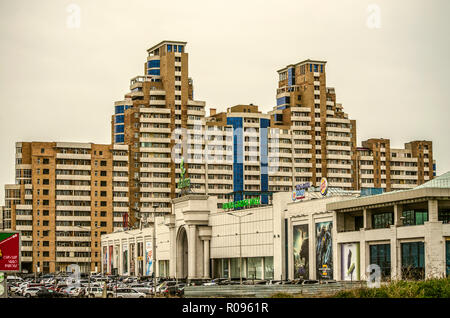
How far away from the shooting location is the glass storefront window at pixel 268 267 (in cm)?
12412

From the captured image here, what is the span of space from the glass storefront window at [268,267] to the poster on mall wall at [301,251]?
863cm

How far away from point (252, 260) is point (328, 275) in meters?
25.4

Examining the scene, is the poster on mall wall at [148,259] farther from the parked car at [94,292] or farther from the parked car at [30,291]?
the parked car at [94,292]

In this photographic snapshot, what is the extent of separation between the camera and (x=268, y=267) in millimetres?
125312

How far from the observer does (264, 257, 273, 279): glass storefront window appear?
407 feet

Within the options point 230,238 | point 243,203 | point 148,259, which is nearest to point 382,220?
point 243,203

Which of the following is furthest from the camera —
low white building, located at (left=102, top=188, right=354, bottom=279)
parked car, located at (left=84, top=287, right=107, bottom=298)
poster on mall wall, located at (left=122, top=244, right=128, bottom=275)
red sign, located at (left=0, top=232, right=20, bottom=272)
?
poster on mall wall, located at (left=122, top=244, right=128, bottom=275)

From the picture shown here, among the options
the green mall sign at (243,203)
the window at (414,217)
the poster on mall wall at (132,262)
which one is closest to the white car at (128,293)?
the window at (414,217)

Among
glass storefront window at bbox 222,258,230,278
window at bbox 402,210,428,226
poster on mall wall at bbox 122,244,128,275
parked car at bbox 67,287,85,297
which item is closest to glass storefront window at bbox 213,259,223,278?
glass storefront window at bbox 222,258,230,278

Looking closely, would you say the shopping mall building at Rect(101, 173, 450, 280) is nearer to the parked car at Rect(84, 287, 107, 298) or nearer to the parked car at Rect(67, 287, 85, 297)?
the parked car at Rect(84, 287, 107, 298)

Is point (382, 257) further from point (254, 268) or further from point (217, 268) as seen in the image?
point (217, 268)

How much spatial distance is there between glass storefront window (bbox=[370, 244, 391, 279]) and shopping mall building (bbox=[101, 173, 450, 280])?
12cm

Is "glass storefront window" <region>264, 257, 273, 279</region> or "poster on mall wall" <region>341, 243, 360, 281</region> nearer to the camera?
"poster on mall wall" <region>341, 243, 360, 281</region>
